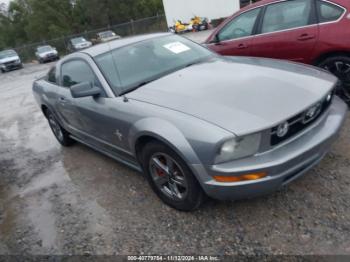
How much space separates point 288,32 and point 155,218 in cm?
324

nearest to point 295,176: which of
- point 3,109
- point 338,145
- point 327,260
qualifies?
point 327,260

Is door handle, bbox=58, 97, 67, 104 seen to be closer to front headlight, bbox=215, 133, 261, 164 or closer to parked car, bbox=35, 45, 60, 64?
front headlight, bbox=215, 133, 261, 164

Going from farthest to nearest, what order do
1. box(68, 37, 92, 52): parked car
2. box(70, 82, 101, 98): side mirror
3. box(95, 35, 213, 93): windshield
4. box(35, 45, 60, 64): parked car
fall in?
box(68, 37, 92, 52): parked car < box(35, 45, 60, 64): parked car < box(95, 35, 213, 93): windshield < box(70, 82, 101, 98): side mirror

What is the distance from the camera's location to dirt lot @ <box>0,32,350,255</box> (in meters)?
2.71

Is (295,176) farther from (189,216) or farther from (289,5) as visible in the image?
(289,5)

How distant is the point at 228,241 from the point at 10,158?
4.30 meters

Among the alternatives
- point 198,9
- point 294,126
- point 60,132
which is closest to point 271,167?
point 294,126

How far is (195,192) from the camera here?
9.43ft

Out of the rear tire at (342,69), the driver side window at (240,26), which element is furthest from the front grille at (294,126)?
the driver side window at (240,26)

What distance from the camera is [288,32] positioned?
4.75 m

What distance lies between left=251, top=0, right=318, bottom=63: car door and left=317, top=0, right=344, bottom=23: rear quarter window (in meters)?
0.09

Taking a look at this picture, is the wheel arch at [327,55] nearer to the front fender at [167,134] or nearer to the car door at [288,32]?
the car door at [288,32]

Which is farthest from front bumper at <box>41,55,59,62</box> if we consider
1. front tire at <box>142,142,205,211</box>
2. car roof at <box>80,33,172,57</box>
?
front tire at <box>142,142,205,211</box>

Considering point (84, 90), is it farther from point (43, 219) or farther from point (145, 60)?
point (43, 219)
